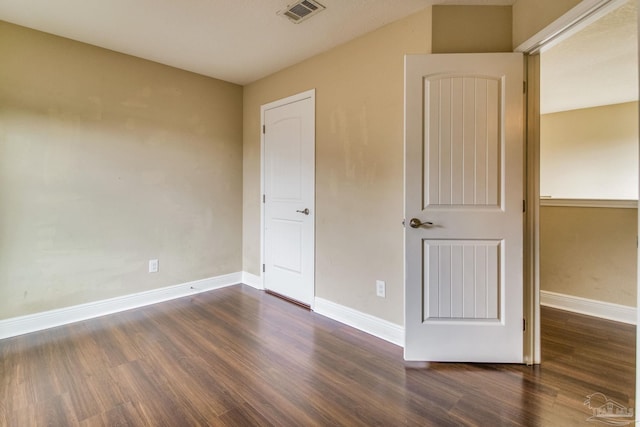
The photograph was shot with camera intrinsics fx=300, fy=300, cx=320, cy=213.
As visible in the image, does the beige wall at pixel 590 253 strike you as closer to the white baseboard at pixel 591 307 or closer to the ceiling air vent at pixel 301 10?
the white baseboard at pixel 591 307

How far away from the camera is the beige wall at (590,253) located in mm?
2648

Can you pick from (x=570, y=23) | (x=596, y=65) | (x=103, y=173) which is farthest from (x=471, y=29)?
(x=103, y=173)

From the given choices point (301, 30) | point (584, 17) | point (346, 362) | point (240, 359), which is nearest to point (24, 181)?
point (240, 359)

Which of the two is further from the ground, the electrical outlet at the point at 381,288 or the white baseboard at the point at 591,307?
the electrical outlet at the point at 381,288

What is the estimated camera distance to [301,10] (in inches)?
83.9

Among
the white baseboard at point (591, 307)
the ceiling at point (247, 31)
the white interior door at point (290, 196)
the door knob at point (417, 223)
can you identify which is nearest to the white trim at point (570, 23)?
the ceiling at point (247, 31)

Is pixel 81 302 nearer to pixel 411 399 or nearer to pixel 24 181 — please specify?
pixel 24 181

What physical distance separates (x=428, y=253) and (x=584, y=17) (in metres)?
1.50

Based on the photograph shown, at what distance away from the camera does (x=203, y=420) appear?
151cm

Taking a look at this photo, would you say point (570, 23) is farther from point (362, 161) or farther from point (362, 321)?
point (362, 321)

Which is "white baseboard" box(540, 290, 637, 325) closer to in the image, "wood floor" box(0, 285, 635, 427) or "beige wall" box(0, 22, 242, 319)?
"wood floor" box(0, 285, 635, 427)

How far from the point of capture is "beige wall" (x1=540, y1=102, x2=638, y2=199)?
156 inches

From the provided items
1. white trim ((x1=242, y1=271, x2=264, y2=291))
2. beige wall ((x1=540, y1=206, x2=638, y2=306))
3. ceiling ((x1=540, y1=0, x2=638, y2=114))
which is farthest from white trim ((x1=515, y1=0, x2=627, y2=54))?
white trim ((x1=242, y1=271, x2=264, y2=291))

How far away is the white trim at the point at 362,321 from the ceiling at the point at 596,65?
2.62m
